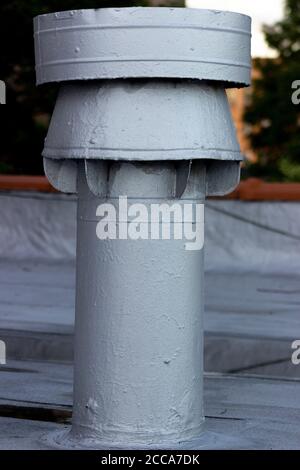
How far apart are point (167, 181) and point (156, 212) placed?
0.44 feet

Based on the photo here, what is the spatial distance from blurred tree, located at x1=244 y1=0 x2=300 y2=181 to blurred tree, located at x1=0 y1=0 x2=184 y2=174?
28.7m

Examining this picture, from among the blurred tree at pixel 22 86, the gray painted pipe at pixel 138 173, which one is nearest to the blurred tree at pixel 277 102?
the blurred tree at pixel 22 86

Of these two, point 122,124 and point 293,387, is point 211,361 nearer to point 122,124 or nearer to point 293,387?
point 293,387

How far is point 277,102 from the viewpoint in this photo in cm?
5516

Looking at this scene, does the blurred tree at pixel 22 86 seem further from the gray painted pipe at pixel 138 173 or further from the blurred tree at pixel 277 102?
the blurred tree at pixel 277 102

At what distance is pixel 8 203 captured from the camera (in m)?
13.5

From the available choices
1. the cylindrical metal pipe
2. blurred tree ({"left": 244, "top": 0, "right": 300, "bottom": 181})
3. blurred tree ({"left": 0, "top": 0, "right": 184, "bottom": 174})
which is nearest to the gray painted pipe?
the cylindrical metal pipe

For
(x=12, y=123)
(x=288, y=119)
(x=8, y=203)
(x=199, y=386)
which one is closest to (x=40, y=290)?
(x=8, y=203)

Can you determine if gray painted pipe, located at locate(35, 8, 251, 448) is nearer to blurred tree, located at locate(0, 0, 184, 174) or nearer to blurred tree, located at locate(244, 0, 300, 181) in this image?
blurred tree, located at locate(0, 0, 184, 174)

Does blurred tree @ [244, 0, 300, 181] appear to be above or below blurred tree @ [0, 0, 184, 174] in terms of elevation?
above

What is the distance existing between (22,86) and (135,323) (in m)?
15.5

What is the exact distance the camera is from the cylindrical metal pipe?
15.9 feet

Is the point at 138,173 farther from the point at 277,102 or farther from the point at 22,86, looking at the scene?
the point at 277,102

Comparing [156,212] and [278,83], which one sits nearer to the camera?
[156,212]
